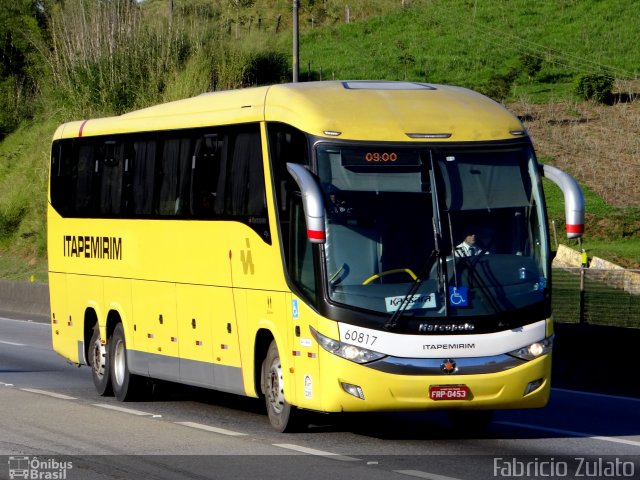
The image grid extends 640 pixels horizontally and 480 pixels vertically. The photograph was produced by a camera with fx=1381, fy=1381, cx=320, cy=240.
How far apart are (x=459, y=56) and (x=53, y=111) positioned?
23956 mm

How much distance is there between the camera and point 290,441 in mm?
13297

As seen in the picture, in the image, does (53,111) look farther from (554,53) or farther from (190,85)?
(554,53)

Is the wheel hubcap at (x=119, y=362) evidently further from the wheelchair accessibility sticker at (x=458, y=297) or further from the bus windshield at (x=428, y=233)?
the wheelchair accessibility sticker at (x=458, y=297)

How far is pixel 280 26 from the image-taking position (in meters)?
89.8

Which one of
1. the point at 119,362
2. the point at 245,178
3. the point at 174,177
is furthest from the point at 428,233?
the point at 119,362

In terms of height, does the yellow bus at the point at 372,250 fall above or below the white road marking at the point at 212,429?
above

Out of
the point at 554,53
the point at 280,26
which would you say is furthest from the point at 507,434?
the point at 280,26

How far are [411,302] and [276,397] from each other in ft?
7.12

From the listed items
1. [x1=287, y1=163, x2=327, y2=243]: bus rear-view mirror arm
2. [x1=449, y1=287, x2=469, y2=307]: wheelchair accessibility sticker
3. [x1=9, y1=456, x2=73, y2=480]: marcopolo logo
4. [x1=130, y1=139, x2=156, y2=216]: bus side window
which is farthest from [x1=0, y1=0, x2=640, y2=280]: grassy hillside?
[x1=9, y1=456, x2=73, y2=480]: marcopolo logo

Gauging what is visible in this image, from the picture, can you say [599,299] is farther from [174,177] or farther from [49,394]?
[49,394]

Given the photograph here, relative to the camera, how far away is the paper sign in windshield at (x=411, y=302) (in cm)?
1262

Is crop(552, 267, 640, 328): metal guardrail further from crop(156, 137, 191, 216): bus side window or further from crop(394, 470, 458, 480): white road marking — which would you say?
crop(394, 470, 458, 480): white road marking

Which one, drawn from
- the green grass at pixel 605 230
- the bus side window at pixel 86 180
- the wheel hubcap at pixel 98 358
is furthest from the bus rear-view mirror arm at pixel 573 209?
the green grass at pixel 605 230

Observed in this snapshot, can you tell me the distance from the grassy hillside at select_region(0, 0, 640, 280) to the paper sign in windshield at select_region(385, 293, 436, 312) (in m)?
29.4
